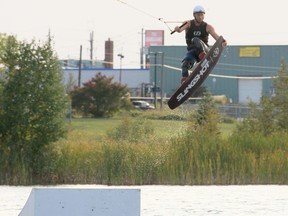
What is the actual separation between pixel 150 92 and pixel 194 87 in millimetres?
78558

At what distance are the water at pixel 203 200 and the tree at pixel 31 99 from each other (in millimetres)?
2712

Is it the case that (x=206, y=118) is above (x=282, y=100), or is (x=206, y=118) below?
below

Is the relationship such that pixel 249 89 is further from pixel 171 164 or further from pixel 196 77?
pixel 196 77

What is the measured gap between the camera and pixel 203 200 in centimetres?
2022

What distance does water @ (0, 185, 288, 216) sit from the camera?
1742cm

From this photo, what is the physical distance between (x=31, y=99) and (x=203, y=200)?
8.61 meters

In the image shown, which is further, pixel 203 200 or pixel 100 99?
pixel 100 99

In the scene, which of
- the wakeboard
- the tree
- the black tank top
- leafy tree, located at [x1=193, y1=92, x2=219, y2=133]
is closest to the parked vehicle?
leafy tree, located at [x1=193, y1=92, x2=219, y2=133]

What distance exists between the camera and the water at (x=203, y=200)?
17.4m

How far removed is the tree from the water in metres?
2.71

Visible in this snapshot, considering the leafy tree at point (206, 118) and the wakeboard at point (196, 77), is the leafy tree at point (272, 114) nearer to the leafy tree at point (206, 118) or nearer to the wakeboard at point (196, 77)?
the leafy tree at point (206, 118)

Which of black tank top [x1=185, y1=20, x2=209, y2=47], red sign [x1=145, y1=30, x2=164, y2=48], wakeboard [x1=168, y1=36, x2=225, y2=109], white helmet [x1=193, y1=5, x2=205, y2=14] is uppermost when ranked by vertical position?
red sign [x1=145, y1=30, x2=164, y2=48]

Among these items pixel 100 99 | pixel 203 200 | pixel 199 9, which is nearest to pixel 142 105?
pixel 100 99

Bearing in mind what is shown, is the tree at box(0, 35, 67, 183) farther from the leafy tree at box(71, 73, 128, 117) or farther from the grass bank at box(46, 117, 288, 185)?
the leafy tree at box(71, 73, 128, 117)
